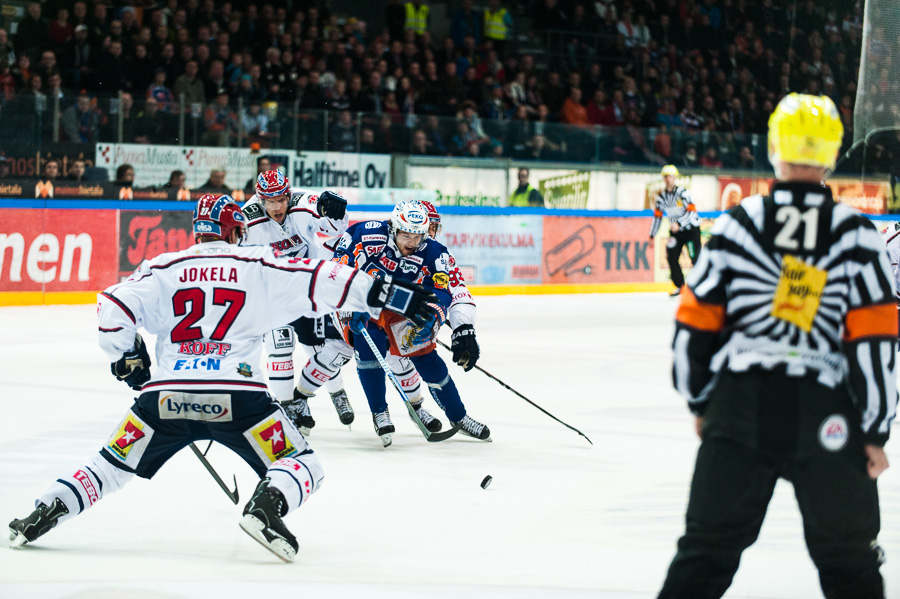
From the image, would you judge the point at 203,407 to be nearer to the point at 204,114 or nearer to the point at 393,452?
the point at 393,452

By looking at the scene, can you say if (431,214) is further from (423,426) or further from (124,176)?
(124,176)

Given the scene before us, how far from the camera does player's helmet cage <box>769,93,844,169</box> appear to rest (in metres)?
2.55

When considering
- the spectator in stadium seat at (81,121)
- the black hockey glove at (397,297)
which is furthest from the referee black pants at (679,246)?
the black hockey glove at (397,297)

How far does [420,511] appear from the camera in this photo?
4551mm

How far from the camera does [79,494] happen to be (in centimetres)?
381

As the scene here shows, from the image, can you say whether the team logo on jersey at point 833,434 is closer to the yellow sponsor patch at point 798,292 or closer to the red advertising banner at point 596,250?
the yellow sponsor patch at point 798,292

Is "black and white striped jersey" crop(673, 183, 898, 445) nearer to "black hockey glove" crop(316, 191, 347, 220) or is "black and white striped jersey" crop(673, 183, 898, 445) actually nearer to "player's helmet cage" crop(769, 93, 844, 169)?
"player's helmet cage" crop(769, 93, 844, 169)

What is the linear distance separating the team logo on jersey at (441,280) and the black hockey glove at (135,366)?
7.54 feet

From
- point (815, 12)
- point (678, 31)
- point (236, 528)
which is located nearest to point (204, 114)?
point (236, 528)

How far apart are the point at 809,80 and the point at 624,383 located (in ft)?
50.4

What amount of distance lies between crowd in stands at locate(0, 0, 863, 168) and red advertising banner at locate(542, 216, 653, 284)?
114 cm

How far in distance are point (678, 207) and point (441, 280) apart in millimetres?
10002


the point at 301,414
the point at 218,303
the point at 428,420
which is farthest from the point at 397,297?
the point at 301,414

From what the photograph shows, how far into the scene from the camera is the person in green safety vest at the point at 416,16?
18.2 m
